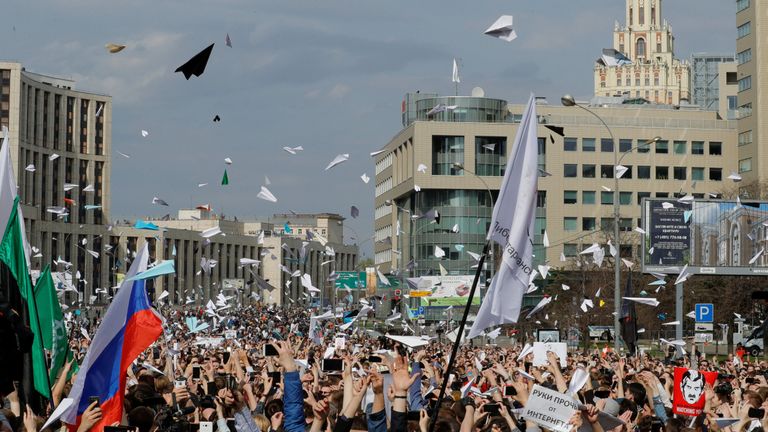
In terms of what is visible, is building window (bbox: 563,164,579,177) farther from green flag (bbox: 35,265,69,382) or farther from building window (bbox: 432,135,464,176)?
green flag (bbox: 35,265,69,382)

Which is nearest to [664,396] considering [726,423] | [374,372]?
[726,423]

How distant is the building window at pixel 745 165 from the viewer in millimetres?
99375

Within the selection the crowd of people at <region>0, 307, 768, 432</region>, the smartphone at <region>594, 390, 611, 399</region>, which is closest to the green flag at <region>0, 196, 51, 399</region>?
the crowd of people at <region>0, 307, 768, 432</region>

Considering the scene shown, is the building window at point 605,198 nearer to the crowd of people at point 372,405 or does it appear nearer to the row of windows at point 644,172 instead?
the row of windows at point 644,172

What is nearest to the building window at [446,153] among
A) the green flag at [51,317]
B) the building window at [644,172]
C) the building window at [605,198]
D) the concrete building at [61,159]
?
the building window at [605,198]

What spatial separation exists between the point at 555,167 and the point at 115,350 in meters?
93.0

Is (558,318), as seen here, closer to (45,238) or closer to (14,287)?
(14,287)

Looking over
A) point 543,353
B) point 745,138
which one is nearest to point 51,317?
point 543,353

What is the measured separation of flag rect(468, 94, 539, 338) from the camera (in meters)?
9.70

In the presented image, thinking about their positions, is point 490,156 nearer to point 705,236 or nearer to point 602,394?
point 705,236

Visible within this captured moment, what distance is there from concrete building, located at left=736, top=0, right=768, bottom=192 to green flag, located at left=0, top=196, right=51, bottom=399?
276ft

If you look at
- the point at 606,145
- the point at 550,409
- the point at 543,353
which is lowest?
the point at 543,353

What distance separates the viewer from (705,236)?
4791cm

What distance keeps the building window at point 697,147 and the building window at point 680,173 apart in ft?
5.11
